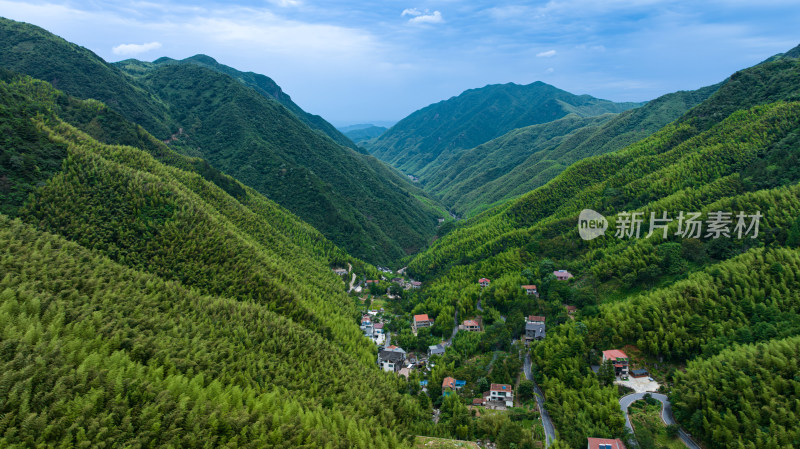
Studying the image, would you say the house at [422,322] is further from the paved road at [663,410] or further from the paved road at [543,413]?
the paved road at [663,410]

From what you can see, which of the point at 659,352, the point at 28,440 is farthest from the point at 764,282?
the point at 28,440

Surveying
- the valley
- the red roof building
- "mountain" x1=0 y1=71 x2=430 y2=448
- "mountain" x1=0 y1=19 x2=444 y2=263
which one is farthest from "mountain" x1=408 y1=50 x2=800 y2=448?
"mountain" x1=0 y1=19 x2=444 y2=263

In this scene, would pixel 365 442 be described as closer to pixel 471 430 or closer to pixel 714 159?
pixel 471 430

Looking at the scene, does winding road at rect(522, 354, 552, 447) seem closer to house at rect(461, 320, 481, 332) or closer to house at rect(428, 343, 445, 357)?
house at rect(461, 320, 481, 332)

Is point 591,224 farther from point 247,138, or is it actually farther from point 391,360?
point 247,138

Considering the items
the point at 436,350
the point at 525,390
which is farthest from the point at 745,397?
the point at 436,350

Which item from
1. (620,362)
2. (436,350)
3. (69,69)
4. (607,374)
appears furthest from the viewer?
(69,69)

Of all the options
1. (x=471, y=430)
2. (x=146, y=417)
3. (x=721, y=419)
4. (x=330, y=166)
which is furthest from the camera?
(x=330, y=166)
